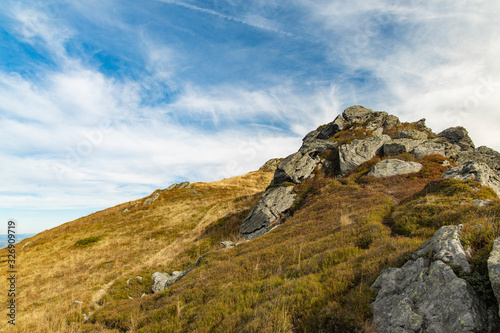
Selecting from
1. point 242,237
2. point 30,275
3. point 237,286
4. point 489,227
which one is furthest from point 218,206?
point 489,227

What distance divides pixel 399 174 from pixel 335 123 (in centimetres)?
2488

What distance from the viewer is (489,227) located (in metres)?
6.75

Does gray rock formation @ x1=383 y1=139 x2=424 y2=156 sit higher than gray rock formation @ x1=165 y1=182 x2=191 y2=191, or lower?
lower

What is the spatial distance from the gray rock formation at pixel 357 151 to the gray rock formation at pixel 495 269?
29597 millimetres

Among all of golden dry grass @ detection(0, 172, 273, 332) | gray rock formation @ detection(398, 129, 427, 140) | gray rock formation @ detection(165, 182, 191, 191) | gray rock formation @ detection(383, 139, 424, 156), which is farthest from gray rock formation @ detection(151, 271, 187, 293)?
gray rock formation @ detection(165, 182, 191, 191)

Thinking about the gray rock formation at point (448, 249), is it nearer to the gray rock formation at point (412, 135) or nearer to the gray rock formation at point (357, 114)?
the gray rock formation at point (412, 135)

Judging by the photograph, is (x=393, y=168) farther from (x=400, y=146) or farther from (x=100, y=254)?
(x=100, y=254)

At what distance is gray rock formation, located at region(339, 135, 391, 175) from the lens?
113 feet

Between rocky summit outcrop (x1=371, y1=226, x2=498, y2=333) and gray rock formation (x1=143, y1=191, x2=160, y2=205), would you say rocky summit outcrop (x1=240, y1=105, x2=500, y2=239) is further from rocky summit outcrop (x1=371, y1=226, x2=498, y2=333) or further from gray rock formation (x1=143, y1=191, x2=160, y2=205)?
gray rock formation (x1=143, y1=191, x2=160, y2=205)

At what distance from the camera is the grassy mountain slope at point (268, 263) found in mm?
7129

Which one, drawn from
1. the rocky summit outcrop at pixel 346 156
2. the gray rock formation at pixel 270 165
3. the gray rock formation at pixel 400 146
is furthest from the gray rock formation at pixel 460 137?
the gray rock formation at pixel 270 165

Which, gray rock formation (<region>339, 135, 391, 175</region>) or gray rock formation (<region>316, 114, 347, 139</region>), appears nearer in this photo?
gray rock formation (<region>339, 135, 391, 175</region>)

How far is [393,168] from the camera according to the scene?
2886 centimetres

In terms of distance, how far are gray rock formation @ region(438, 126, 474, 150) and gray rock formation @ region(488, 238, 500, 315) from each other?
50709 mm
